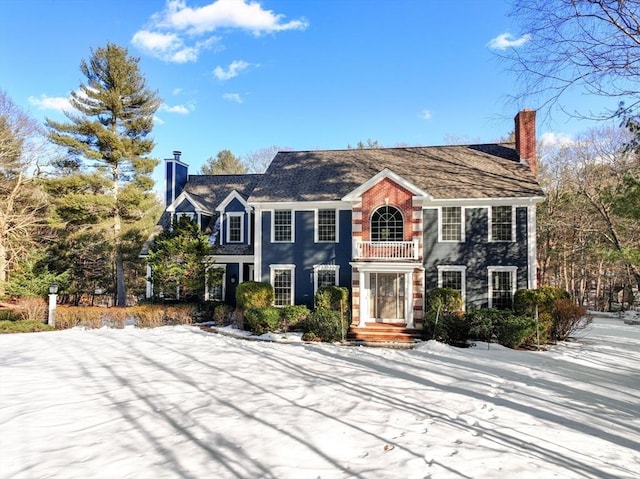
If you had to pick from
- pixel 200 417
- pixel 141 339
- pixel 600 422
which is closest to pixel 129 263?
pixel 141 339

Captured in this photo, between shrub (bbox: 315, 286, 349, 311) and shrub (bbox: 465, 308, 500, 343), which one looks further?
shrub (bbox: 315, 286, 349, 311)


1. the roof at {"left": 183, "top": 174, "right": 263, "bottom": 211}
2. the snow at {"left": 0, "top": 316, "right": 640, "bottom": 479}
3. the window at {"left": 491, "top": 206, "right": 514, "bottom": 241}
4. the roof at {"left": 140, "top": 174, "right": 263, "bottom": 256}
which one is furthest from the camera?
the roof at {"left": 183, "top": 174, "right": 263, "bottom": 211}

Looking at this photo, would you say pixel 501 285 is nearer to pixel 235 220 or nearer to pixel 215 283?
pixel 215 283

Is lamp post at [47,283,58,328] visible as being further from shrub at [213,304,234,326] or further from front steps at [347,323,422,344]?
front steps at [347,323,422,344]

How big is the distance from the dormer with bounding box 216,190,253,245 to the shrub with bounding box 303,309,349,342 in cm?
704

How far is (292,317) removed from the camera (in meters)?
16.0

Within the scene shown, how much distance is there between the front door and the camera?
54.6ft

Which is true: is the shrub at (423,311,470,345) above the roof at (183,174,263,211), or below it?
below

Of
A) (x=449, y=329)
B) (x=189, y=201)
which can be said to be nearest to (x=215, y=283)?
(x=189, y=201)

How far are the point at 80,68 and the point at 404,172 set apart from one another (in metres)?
20.8

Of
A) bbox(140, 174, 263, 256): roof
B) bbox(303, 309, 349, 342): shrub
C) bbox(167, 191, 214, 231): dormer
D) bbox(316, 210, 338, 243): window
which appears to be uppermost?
bbox(140, 174, 263, 256): roof

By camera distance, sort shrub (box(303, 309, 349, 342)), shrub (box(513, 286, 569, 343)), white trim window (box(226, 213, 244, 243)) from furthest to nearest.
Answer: white trim window (box(226, 213, 244, 243))
shrub (box(303, 309, 349, 342))
shrub (box(513, 286, 569, 343))

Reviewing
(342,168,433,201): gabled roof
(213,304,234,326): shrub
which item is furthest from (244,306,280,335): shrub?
(342,168,433,201): gabled roof

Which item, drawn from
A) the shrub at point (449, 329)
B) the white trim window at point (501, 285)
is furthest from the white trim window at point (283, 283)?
the white trim window at point (501, 285)
